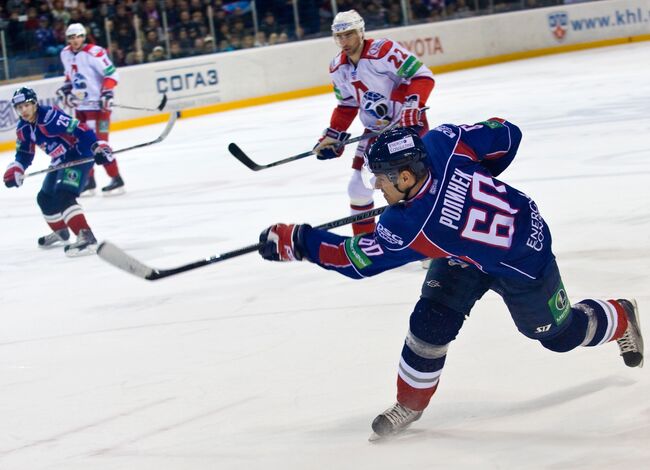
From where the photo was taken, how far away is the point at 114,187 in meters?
7.84

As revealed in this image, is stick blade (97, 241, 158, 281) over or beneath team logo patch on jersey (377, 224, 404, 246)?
beneath

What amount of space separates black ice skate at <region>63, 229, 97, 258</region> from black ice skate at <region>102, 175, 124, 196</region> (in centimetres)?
195

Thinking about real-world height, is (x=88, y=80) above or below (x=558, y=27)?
above

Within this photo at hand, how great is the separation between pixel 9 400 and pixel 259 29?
10445 millimetres

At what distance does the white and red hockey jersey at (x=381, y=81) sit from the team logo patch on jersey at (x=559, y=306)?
6.08ft

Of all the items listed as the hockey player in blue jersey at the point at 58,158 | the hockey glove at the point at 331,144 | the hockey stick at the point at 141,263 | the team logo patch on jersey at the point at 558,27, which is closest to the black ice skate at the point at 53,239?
the hockey player in blue jersey at the point at 58,158

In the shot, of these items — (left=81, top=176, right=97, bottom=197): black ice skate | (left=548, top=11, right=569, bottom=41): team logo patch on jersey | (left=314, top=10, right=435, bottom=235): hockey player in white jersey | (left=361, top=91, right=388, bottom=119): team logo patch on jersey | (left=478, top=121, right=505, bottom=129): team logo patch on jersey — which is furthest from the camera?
(left=548, top=11, right=569, bottom=41): team logo patch on jersey

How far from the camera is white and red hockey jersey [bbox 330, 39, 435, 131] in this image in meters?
4.51

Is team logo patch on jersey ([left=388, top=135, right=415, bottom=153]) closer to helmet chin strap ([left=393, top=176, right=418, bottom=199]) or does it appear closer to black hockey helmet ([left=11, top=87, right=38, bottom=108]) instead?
helmet chin strap ([left=393, top=176, right=418, bottom=199])

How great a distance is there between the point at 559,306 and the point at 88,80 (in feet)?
21.7

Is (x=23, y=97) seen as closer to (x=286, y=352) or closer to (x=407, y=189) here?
(x=286, y=352)

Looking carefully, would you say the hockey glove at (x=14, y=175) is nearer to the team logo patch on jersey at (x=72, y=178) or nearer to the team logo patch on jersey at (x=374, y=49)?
the team logo patch on jersey at (x=72, y=178)

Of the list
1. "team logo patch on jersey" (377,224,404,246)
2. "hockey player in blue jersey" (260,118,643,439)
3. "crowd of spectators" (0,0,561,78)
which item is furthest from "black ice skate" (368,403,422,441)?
"crowd of spectators" (0,0,561,78)

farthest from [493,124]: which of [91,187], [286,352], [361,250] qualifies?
[91,187]
